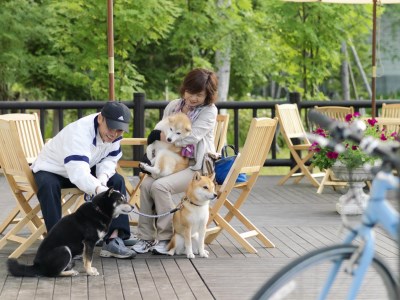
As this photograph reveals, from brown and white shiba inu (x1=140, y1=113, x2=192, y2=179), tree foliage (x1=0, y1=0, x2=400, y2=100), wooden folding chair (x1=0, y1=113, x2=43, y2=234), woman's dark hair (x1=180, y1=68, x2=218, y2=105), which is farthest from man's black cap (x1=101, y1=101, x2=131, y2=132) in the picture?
tree foliage (x1=0, y1=0, x2=400, y2=100)

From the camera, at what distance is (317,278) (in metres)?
3.36

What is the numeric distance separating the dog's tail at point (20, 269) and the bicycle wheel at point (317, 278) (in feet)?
9.30

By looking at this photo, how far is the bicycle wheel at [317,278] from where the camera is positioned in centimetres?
313

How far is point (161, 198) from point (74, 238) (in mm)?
1047

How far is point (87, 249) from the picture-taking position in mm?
6129

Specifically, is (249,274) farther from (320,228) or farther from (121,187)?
(320,228)

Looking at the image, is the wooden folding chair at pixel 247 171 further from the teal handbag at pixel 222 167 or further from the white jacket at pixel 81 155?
the white jacket at pixel 81 155

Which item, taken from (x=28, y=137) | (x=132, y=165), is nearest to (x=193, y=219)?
(x=132, y=165)

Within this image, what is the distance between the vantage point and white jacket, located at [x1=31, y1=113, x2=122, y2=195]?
20.7ft

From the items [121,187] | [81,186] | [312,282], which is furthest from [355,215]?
[312,282]

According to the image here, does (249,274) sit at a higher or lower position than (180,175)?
lower

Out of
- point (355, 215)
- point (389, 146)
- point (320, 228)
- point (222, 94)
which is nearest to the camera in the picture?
point (389, 146)

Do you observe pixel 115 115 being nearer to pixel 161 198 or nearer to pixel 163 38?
pixel 161 198

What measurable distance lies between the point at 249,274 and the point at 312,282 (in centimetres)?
286
